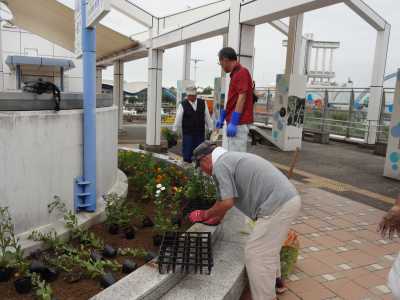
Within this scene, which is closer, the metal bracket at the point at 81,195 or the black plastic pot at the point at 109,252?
the black plastic pot at the point at 109,252

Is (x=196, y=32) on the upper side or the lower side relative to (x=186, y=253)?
upper

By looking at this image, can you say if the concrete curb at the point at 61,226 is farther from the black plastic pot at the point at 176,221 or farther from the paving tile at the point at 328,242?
the paving tile at the point at 328,242

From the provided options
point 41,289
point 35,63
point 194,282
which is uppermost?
point 35,63

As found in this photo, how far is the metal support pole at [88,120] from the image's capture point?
3408 millimetres

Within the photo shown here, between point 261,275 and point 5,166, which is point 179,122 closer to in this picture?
point 5,166

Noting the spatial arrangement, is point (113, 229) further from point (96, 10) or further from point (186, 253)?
point (96, 10)

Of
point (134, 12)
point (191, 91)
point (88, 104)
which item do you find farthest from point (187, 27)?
point (88, 104)

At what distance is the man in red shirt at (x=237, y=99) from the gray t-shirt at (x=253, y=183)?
4.60ft

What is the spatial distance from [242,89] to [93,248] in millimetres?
2234

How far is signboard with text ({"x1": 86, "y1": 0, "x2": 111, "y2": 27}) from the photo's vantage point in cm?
263

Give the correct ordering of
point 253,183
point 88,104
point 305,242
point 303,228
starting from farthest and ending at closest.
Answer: point 303,228 → point 305,242 → point 88,104 → point 253,183

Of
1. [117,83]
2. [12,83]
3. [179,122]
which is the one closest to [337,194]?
[179,122]

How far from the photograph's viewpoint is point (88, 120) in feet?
11.2

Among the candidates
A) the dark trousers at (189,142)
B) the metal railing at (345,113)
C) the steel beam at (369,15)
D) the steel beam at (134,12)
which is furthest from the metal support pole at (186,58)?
the dark trousers at (189,142)
